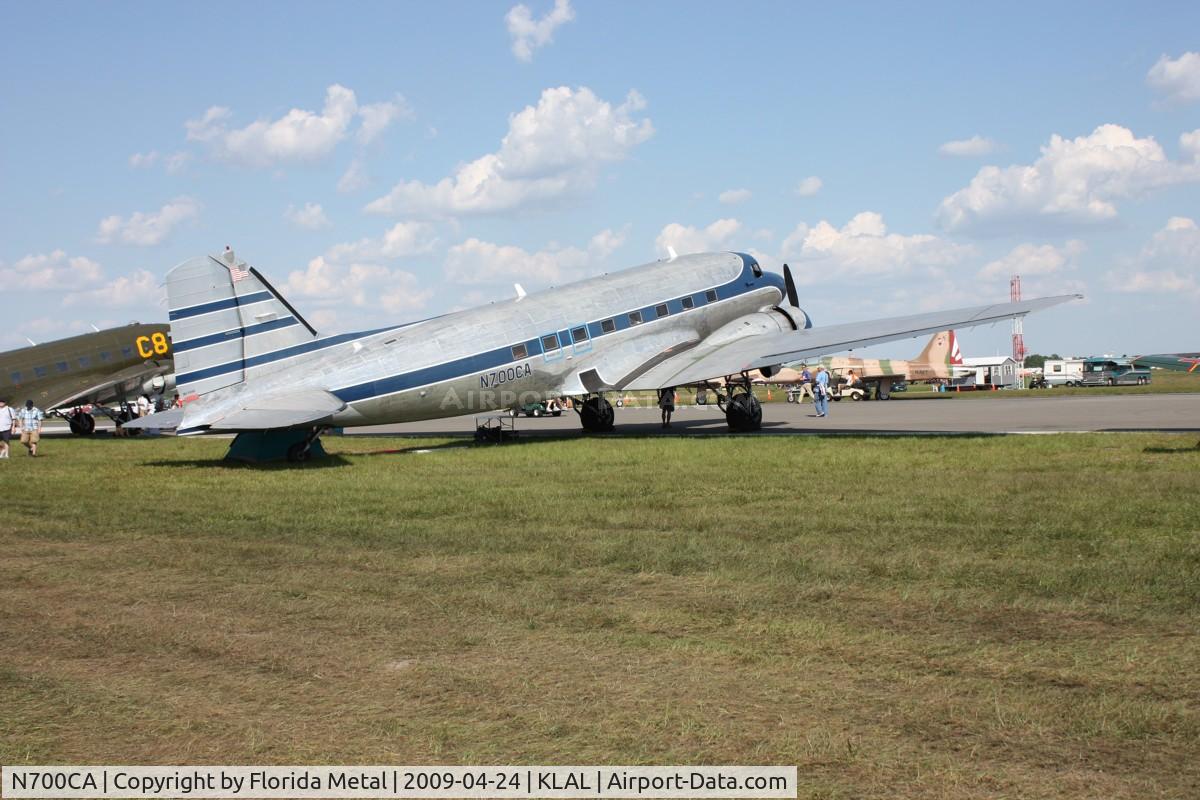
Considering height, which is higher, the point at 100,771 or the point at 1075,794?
the point at 100,771

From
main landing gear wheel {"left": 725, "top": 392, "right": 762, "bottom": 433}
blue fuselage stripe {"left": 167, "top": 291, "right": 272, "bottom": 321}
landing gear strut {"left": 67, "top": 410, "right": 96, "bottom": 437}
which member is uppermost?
blue fuselage stripe {"left": 167, "top": 291, "right": 272, "bottom": 321}

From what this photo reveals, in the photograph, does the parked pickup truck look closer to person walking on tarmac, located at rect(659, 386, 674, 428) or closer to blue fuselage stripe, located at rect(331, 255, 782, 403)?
person walking on tarmac, located at rect(659, 386, 674, 428)

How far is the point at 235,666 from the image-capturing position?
7.62 metres

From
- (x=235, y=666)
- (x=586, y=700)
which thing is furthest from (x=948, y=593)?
(x=235, y=666)

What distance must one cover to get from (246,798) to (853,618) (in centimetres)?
497

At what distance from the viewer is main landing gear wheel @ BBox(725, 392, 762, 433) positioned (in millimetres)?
31500

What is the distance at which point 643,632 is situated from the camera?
8.41 m

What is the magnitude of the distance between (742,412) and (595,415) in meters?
4.64

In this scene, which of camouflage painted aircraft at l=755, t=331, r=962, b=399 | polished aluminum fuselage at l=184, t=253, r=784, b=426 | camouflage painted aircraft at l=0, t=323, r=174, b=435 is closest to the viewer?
polished aluminum fuselage at l=184, t=253, r=784, b=426

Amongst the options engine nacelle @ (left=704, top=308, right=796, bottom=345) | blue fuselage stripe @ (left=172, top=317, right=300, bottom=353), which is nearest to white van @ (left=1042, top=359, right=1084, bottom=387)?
engine nacelle @ (left=704, top=308, right=796, bottom=345)

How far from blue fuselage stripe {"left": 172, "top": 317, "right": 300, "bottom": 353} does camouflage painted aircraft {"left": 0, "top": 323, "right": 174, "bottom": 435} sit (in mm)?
21443

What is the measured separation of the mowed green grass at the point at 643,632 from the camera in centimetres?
593

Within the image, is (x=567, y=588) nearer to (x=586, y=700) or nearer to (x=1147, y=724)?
(x=586, y=700)
